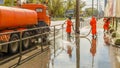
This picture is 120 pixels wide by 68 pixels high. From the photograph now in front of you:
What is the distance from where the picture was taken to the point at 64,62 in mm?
12789

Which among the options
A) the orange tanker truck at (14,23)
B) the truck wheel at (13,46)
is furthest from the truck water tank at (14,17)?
the truck wheel at (13,46)

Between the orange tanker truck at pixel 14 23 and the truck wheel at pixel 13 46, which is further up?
the orange tanker truck at pixel 14 23

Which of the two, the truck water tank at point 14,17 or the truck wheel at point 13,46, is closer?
the truck wheel at point 13,46

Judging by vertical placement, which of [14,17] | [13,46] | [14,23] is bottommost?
[13,46]

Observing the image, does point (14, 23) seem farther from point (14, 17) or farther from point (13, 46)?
point (13, 46)

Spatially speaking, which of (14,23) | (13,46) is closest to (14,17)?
(14,23)

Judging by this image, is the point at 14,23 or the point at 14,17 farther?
the point at 14,23

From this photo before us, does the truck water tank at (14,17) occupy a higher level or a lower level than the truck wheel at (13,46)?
higher

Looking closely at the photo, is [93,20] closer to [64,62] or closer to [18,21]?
[18,21]

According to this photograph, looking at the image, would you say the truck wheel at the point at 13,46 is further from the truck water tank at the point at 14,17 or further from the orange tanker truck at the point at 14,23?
the truck water tank at the point at 14,17

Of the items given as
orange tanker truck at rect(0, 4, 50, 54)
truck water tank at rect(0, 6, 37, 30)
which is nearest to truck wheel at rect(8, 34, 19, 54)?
orange tanker truck at rect(0, 4, 50, 54)

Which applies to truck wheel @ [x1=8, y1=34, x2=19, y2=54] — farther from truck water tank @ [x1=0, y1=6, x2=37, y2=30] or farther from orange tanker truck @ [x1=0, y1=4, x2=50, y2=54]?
truck water tank @ [x1=0, y1=6, x2=37, y2=30]

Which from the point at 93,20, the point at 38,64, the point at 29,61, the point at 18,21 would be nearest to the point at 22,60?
the point at 29,61

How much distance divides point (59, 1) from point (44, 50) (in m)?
88.8
